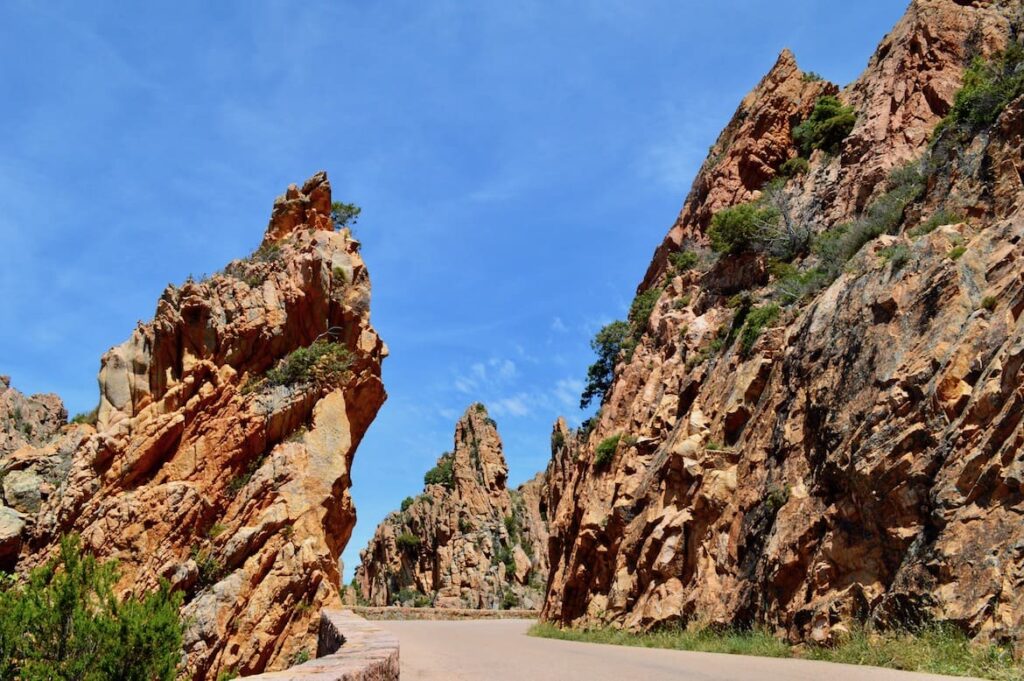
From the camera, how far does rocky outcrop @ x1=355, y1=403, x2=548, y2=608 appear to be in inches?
2144

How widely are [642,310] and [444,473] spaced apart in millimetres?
Answer: 32954

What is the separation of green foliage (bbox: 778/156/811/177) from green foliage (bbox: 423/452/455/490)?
38.0m

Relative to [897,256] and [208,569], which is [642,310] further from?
[208,569]

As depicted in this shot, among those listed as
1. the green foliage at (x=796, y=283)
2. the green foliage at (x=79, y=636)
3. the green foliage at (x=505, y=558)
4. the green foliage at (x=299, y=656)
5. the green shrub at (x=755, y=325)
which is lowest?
the green foliage at (x=299, y=656)

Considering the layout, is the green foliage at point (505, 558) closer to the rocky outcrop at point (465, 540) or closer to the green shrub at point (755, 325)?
the rocky outcrop at point (465, 540)

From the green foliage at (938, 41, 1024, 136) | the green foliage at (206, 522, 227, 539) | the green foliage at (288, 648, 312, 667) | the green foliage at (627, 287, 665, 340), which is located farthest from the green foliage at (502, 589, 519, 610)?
the green foliage at (938, 41, 1024, 136)

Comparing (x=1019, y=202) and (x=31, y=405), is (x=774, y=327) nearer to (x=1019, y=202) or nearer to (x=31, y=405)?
(x=1019, y=202)

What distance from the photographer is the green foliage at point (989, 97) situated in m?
17.4

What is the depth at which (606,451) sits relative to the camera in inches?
1094

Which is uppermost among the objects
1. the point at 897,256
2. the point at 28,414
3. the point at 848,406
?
the point at 28,414

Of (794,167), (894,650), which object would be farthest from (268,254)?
(894,650)

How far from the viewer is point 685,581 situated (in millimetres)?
17781

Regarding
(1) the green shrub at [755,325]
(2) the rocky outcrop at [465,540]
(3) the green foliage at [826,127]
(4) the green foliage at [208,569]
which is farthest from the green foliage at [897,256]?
(2) the rocky outcrop at [465,540]

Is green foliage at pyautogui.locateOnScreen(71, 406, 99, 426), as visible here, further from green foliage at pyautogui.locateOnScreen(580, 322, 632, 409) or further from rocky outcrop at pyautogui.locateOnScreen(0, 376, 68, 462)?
green foliage at pyautogui.locateOnScreen(580, 322, 632, 409)
